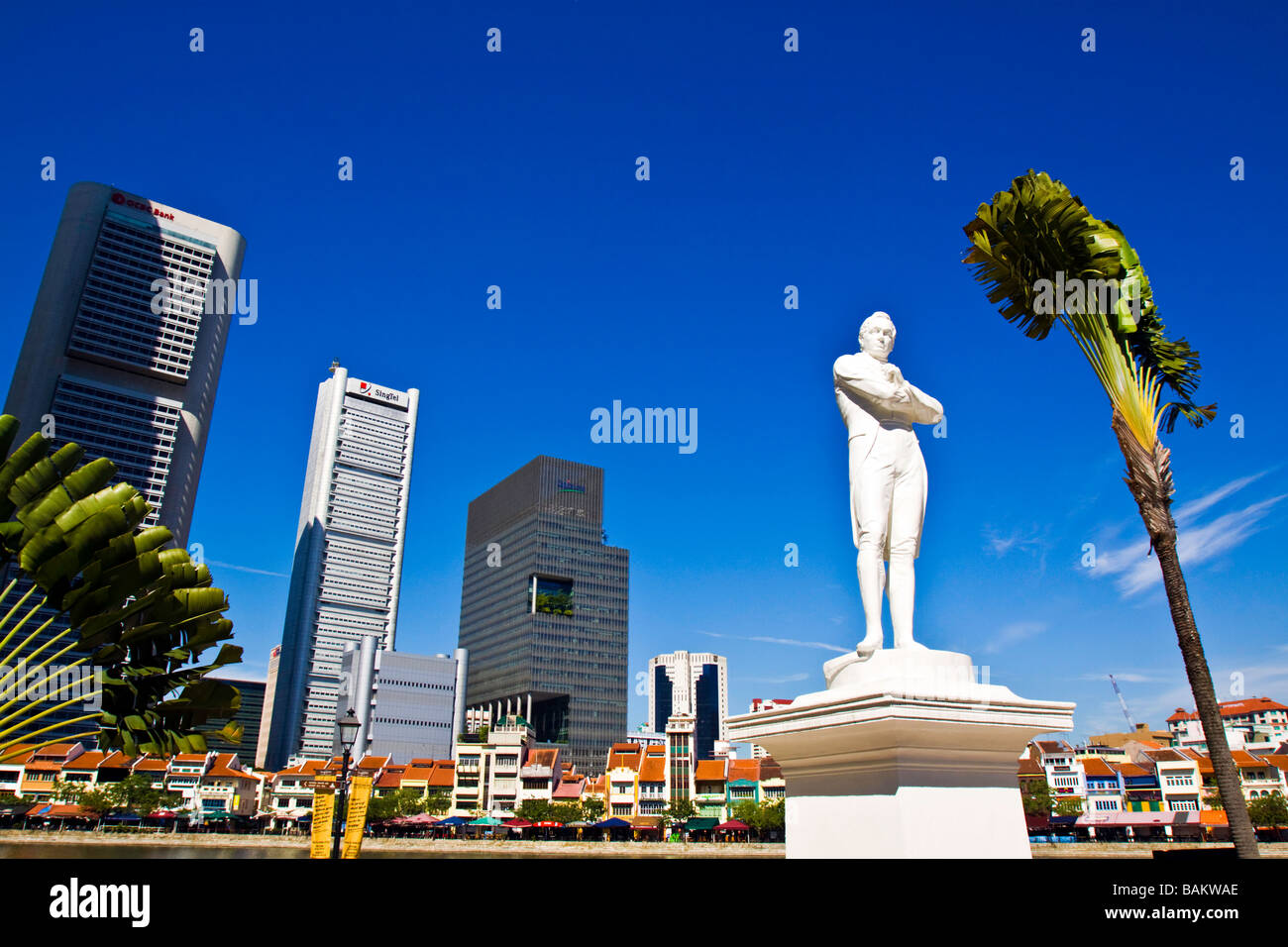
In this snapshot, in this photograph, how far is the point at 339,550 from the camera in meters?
143

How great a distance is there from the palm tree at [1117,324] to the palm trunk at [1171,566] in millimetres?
13

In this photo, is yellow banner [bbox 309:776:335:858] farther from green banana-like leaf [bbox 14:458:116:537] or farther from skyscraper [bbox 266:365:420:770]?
skyscraper [bbox 266:365:420:770]

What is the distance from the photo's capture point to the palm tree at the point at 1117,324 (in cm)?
879

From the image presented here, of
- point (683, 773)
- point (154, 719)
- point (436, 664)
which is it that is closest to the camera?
point (154, 719)

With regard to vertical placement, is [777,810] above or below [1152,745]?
below

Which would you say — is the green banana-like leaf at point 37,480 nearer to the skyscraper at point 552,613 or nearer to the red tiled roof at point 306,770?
the red tiled roof at point 306,770

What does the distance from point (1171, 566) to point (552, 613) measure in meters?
117

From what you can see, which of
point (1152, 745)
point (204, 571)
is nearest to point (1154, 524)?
point (204, 571)

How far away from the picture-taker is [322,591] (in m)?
140

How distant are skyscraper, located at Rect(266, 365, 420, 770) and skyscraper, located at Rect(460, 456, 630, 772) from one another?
1803 cm

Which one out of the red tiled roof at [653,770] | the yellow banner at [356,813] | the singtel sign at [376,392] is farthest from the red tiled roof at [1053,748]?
the singtel sign at [376,392]

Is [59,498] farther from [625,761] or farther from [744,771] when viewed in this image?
[625,761]
